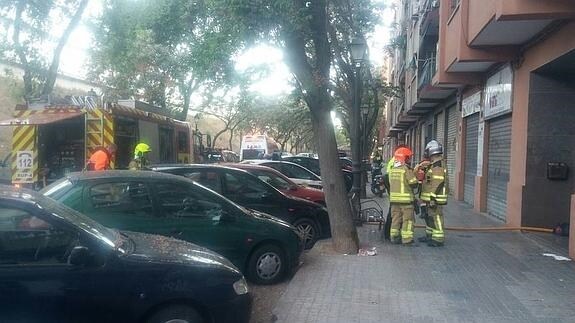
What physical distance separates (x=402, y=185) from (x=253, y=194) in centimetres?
244

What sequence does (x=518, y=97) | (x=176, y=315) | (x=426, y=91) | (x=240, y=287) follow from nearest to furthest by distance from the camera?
1. (x=176, y=315)
2. (x=240, y=287)
3. (x=518, y=97)
4. (x=426, y=91)

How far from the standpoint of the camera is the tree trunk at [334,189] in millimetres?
8688

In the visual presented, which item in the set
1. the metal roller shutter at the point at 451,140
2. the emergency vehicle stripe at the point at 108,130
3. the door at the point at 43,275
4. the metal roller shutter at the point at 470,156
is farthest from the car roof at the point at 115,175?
the metal roller shutter at the point at 451,140

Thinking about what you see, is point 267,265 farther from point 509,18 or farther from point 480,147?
point 480,147

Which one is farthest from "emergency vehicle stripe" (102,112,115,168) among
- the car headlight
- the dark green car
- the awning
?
the car headlight

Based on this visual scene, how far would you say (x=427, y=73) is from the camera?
19.2 meters

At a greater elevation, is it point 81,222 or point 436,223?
point 81,222

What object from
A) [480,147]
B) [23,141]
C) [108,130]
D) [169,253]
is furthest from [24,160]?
[480,147]

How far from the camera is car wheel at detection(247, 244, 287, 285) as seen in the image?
6.94m

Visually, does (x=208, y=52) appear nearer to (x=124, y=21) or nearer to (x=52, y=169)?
(x=52, y=169)

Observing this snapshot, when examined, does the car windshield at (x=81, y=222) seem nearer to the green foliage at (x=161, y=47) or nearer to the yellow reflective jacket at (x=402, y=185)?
the green foliage at (x=161, y=47)

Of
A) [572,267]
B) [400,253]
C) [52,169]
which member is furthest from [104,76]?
[572,267]

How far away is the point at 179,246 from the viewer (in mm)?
4832

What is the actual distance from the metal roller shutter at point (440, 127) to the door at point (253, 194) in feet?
43.9
